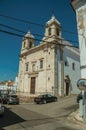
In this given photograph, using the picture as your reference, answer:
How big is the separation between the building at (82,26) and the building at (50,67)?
18729mm

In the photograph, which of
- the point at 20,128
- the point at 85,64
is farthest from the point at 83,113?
the point at 20,128

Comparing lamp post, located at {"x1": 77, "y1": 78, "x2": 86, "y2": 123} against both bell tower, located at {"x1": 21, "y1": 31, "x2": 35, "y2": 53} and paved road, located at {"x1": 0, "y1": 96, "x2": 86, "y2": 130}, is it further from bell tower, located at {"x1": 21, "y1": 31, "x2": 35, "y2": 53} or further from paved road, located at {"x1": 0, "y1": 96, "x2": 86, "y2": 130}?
bell tower, located at {"x1": 21, "y1": 31, "x2": 35, "y2": 53}

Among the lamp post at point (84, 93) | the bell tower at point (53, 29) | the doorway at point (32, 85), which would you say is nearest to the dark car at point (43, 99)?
the doorway at point (32, 85)

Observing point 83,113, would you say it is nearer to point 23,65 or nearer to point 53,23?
point 53,23

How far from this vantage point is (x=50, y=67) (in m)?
35.8

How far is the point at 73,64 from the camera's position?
40156 mm

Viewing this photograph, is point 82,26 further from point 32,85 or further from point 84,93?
point 32,85

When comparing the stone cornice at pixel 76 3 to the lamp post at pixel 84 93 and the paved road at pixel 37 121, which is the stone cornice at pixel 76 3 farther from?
the paved road at pixel 37 121

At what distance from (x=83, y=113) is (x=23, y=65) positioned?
109 ft

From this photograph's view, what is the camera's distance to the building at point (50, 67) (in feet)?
116

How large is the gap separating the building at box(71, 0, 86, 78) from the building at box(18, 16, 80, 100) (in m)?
18.7

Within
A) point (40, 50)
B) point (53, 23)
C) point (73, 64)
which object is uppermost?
point (53, 23)

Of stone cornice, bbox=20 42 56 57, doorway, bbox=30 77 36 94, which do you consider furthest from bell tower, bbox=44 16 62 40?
doorway, bbox=30 77 36 94

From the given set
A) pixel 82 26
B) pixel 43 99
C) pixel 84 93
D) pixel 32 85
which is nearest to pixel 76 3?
pixel 82 26
